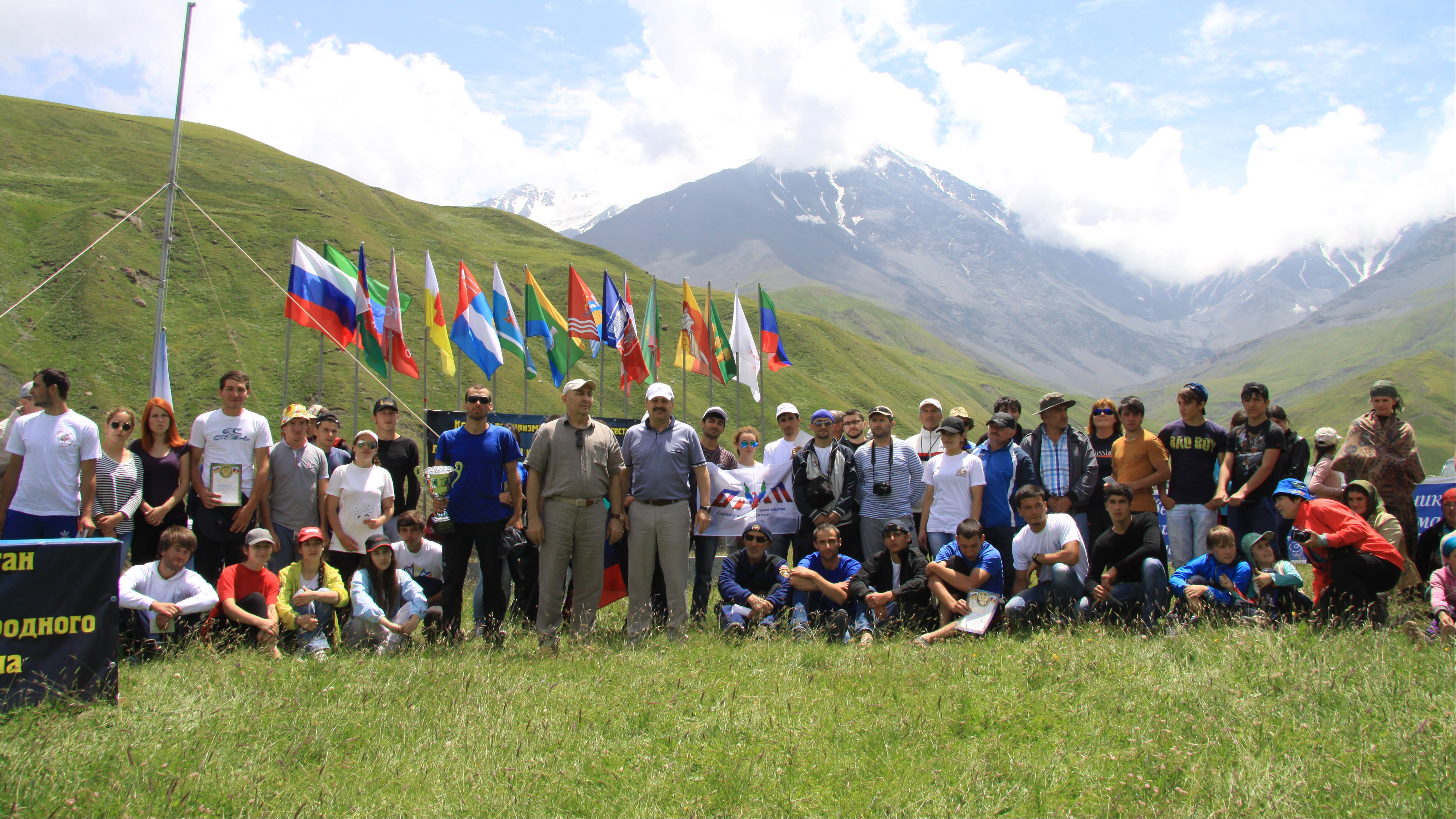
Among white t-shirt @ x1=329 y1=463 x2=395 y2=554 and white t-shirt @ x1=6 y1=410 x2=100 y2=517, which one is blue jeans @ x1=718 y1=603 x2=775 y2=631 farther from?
white t-shirt @ x1=6 y1=410 x2=100 y2=517

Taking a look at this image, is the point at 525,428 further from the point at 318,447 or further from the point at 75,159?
the point at 75,159

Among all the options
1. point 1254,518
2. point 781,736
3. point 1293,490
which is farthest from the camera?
point 1254,518

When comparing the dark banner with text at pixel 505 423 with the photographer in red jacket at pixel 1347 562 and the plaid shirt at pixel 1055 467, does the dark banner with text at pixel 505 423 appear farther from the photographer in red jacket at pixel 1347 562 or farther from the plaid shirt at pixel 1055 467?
the photographer in red jacket at pixel 1347 562

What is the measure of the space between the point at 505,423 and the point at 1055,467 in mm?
7638

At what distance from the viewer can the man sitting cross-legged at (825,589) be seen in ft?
26.2

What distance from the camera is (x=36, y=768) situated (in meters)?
4.34

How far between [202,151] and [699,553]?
10111cm

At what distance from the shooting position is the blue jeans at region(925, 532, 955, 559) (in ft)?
28.6

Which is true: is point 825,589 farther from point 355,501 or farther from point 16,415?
point 16,415

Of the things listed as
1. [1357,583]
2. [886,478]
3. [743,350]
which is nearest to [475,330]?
[743,350]

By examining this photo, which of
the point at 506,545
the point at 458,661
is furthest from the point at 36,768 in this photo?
the point at 506,545

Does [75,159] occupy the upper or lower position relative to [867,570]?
upper

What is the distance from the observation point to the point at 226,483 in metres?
8.12

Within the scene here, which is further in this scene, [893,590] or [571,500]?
[893,590]
